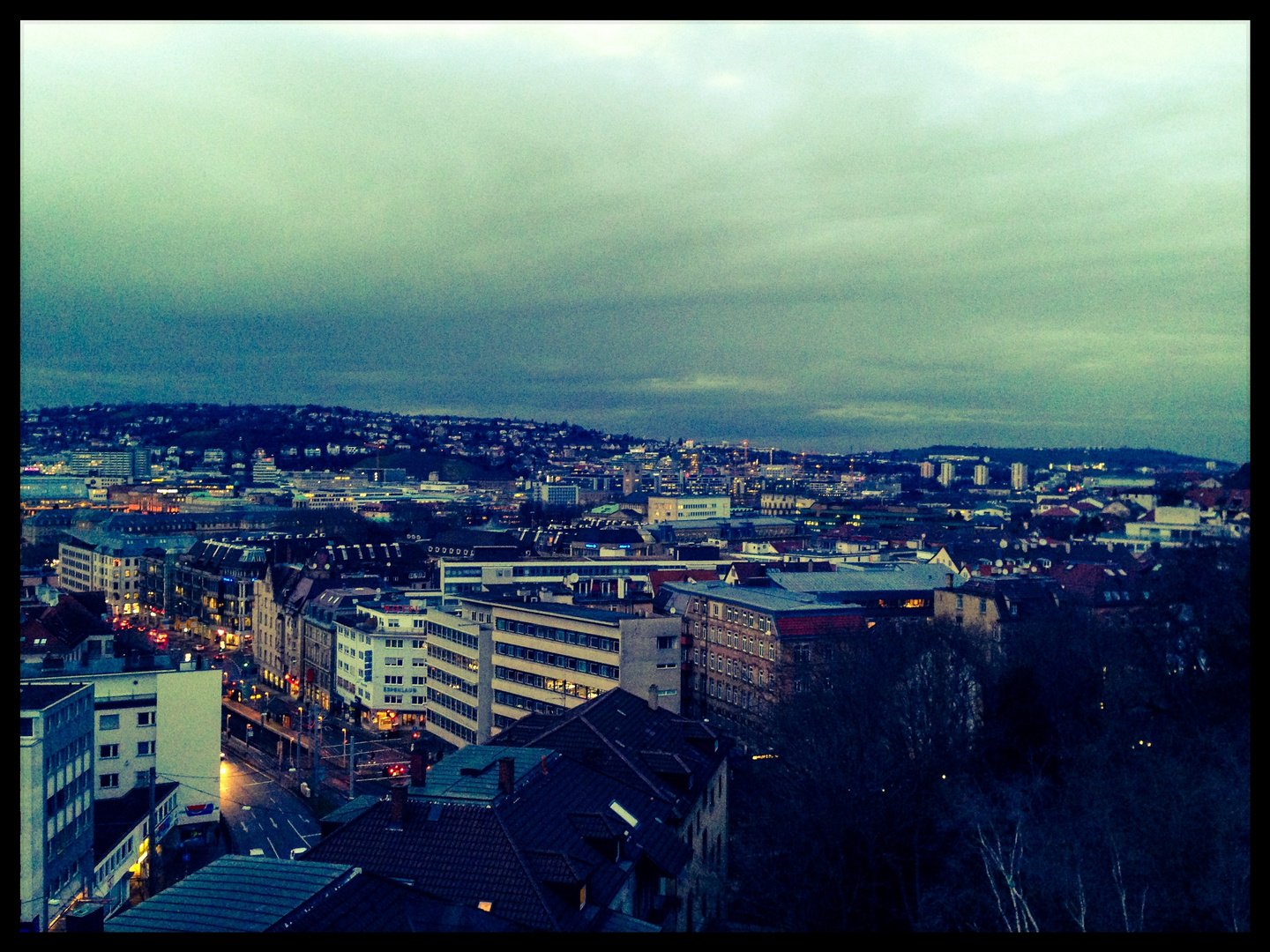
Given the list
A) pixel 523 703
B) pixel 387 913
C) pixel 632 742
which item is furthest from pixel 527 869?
pixel 523 703

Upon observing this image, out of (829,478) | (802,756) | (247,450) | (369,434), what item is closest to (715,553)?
(802,756)

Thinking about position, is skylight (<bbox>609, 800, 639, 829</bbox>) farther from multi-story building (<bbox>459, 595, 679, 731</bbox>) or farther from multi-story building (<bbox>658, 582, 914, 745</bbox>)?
multi-story building (<bbox>459, 595, 679, 731</bbox>)

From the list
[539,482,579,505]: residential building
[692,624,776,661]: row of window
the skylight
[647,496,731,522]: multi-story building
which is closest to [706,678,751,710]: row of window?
[692,624,776,661]: row of window

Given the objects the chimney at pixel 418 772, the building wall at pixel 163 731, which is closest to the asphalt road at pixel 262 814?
the building wall at pixel 163 731

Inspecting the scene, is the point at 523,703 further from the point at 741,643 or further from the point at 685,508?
the point at 685,508

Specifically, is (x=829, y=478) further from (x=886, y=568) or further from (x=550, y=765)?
(x=550, y=765)

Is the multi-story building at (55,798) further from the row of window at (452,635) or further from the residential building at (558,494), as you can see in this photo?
the residential building at (558,494)
